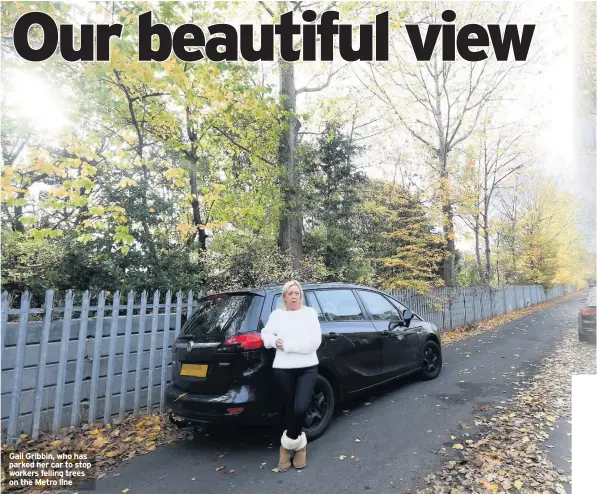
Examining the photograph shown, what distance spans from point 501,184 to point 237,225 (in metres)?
18.6

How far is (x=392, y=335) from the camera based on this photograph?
18.9ft

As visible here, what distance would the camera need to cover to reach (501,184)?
24016 millimetres

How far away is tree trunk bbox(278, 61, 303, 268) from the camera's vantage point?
10695 mm

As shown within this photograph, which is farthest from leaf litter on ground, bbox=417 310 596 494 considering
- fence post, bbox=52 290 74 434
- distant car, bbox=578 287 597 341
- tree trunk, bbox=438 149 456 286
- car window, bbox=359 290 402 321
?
tree trunk, bbox=438 149 456 286

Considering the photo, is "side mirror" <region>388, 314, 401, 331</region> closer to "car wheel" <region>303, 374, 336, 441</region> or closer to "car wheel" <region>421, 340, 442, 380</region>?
"car wheel" <region>421, 340, 442, 380</region>

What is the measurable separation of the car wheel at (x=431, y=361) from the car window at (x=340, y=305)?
1.94m

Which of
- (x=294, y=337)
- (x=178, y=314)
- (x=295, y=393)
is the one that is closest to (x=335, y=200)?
(x=178, y=314)

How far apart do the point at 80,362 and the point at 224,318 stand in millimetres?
2172

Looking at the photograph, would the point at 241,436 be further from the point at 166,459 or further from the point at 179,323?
the point at 179,323

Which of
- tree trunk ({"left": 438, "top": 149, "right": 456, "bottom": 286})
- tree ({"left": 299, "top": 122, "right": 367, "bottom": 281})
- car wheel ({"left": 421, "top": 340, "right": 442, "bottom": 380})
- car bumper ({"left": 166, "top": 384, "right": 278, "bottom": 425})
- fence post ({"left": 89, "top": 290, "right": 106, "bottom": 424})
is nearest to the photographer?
car bumper ({"left": 166, "top": 384, "right": 278, "bottom": 425})

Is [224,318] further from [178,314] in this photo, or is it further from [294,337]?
[178,314]

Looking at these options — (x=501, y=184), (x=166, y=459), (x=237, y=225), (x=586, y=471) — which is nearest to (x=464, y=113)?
(x=501, y=184)

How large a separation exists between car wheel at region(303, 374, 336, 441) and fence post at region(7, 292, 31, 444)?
10.7 feet

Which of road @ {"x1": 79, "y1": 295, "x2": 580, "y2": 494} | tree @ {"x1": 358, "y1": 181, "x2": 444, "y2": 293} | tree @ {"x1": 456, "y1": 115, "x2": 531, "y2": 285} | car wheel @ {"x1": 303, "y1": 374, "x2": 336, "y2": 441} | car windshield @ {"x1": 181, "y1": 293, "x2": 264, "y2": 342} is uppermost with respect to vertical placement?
tree @ {"x1": 456, "y1": 115, "x2": 531, "y2": 285}
